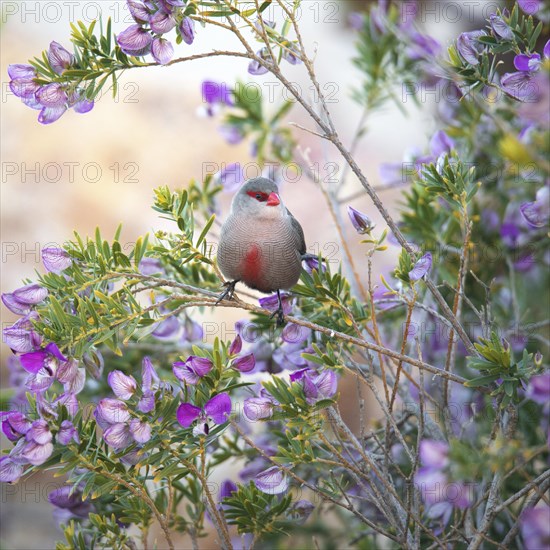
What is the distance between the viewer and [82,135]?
535 centimetres

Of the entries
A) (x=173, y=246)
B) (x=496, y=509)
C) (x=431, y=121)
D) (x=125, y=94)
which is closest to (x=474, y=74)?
(x=173, y=246)

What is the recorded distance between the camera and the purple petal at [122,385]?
1499mm

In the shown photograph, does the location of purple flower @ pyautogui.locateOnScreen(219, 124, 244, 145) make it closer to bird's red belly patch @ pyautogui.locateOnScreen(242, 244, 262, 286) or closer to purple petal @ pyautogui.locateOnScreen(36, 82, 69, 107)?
bird's red belly patch @ pyautogui.locateOnScreen(242, 244, 262, 286)

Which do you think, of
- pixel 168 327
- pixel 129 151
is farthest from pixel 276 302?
pixel 129 151

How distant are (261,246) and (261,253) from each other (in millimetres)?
22

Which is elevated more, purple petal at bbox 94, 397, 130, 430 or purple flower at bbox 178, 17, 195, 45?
purple flower at bbox 178, 17, 195, 45

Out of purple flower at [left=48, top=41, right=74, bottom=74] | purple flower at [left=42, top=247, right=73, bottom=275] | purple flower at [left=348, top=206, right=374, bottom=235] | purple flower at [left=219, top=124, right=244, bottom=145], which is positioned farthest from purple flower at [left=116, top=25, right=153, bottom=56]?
purple flower at [left=219, top=124, right=244, bottom=145]

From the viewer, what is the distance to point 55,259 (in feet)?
5.27

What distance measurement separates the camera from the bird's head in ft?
7.41

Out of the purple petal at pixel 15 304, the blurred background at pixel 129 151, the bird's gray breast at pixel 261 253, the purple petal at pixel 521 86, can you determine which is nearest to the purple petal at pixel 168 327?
the bird's gray breast at pixel 261 253

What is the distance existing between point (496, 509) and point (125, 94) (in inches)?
177

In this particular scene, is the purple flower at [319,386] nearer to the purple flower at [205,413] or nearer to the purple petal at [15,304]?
the purple flower at [205,413]

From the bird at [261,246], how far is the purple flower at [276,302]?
7.3 inches

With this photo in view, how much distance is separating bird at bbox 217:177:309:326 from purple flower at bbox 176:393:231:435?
62 cm
